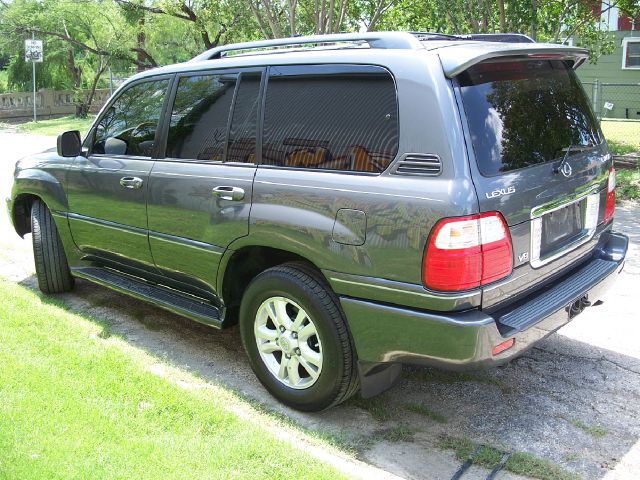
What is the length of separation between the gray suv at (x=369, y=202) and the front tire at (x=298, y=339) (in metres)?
0.01

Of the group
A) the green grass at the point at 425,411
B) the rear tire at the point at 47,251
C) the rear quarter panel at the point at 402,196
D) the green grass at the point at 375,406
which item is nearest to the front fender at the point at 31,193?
the rear tire at the point at 47,251

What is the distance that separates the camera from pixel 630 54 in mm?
23844

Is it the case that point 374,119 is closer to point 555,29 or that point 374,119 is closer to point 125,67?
point 555,29

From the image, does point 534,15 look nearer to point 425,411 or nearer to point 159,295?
point 159,295

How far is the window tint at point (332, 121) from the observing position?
339 centimetres

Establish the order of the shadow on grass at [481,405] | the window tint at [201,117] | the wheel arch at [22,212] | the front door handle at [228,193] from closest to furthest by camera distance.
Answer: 1. the shadow on grass at [481,405]
2. the front door handle at [228,193]
3. the window tint at [201,117]
4. the wheel arch at [22,212]

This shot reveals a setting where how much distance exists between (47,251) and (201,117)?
2.07m

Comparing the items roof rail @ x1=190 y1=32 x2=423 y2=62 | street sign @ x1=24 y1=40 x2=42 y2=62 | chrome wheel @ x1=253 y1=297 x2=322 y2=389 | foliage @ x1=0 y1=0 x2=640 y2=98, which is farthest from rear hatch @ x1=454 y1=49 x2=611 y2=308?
street sign @ x1=24 y1=40 x2=42 y2=62

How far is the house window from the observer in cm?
2373

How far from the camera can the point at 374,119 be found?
3.42 meters

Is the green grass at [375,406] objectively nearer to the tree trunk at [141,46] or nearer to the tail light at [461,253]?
the tail light at [461,253]

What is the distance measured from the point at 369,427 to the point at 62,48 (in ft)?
98.3

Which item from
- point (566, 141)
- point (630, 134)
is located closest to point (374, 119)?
point (566, 141)

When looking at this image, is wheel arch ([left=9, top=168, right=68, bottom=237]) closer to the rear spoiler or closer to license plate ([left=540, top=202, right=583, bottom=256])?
the rear spoiler
